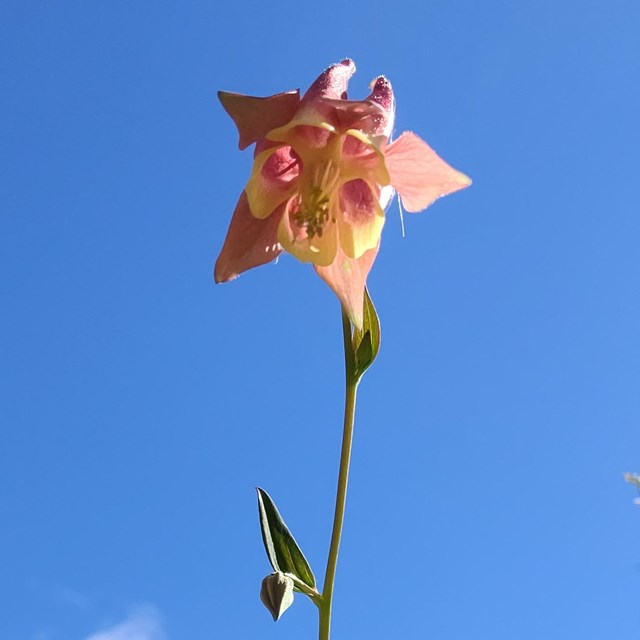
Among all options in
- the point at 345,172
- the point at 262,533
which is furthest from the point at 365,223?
the point at 262,533

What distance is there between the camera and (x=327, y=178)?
1.85 meters

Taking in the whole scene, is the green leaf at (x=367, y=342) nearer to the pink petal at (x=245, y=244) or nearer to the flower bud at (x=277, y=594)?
the pink petal at (x=245, y=244)

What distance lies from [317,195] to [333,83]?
27 cm

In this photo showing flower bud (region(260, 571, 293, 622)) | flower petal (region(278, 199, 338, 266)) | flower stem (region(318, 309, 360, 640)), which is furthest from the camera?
flower petal (region(278, 199, 338, 266))

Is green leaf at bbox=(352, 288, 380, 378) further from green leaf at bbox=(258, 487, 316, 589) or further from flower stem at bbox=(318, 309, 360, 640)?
green leaf at bbox=(258, 487, 316, 589)

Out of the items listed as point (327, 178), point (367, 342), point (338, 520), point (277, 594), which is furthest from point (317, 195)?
point (277, 594)

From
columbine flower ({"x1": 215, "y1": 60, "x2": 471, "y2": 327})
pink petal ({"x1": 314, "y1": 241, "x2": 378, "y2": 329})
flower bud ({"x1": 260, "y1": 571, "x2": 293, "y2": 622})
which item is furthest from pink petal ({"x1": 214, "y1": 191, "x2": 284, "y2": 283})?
flower bud ({"x1": 260, "y1": 571, "x2": 293, "y2": 622})

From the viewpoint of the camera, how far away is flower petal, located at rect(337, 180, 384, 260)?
1798 millimetres

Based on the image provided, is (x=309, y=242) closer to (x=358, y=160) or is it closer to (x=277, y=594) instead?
(x=358, y=160)

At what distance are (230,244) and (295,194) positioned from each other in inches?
9.3

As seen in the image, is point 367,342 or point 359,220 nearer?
point 367,342

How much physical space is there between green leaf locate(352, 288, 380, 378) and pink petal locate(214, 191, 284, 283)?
0.99ft

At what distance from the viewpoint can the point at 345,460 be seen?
59.2 inches

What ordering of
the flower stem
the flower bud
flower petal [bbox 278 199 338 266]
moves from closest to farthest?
the flower stem
the flower bud
flower petal [bbox 278 199 338 266]
